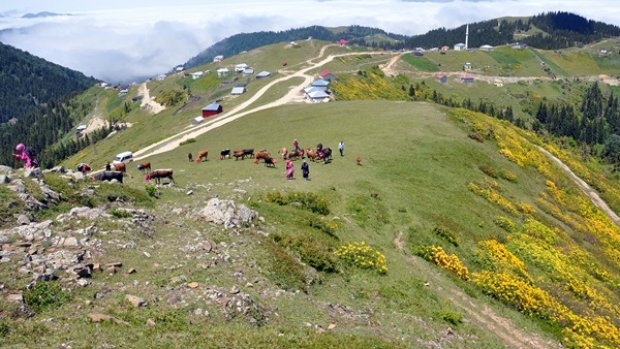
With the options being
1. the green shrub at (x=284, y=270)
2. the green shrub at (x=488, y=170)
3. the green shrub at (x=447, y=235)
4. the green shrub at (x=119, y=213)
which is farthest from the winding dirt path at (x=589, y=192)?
the green shrub at (x=119, y=213)

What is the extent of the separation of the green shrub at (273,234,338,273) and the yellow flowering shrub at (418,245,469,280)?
8599 millimetres

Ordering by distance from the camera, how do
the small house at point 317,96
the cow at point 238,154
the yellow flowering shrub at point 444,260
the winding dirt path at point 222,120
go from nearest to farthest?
1. the yellow flowering shrub at point 444,260
2. the cow at point 238,154
3. the winding dirt path at point 222,120
4. the small house at point 317,96

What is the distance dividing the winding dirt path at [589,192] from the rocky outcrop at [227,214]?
54.4 meters

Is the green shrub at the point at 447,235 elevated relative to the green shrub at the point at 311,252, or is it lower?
→ lower

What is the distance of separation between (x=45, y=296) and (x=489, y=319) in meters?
24.3

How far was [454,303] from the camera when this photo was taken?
28.2m

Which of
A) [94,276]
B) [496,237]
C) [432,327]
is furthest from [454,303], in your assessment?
[94,276]

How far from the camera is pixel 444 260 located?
3266 centimetres

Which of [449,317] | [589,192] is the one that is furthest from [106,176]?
[589,192]

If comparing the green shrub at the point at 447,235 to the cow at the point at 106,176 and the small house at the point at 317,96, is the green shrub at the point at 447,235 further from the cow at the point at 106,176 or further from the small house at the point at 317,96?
the small house at the point at 317,96

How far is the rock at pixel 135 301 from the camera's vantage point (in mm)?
18281

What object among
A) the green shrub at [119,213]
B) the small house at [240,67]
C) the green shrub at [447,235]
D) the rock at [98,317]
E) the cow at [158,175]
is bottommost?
the green shrub at [447,235]

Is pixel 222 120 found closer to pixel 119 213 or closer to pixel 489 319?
pixel 119 213

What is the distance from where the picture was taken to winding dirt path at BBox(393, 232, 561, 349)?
2681cm
